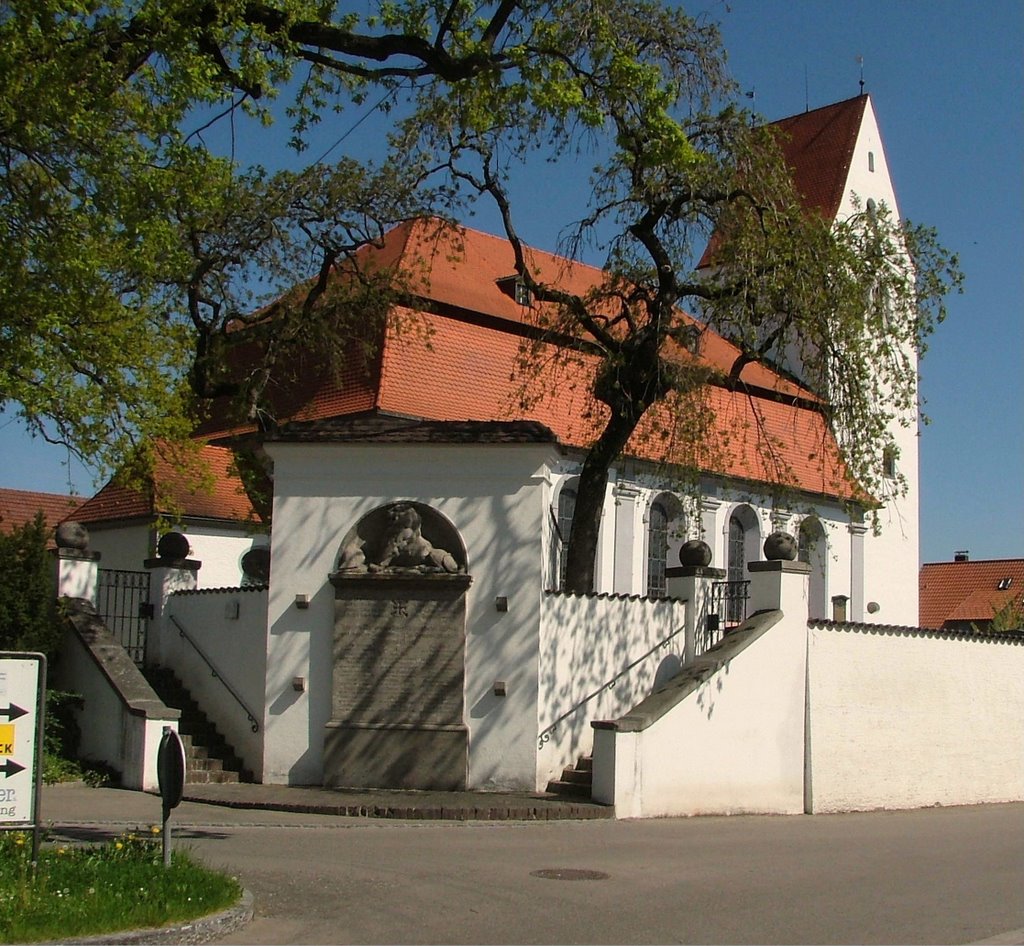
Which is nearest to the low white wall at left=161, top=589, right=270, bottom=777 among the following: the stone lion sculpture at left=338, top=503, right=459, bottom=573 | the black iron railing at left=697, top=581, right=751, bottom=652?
the stone lion sculpture at left=338, top=503, right=459, bottom=573

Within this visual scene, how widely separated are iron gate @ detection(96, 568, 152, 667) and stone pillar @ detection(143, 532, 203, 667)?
187mm

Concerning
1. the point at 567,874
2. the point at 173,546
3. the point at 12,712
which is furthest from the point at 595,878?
the point at 173,546

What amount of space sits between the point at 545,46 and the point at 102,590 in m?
10.0

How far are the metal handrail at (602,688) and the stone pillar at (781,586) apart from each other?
115 cm

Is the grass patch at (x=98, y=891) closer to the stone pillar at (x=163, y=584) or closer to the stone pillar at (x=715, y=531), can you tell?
the stone pillar at (x=163, y=584)

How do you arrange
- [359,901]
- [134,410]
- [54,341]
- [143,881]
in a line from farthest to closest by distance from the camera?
[134,410] → [54,341] → [359,901] → [143,881]

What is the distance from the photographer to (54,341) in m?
14.5

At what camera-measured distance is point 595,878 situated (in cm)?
1021

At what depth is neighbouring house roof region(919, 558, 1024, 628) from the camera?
193 ft

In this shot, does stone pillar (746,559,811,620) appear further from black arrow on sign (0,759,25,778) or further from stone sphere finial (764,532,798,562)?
black arrow on sign (0,759,25,778)

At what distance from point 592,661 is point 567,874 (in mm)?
5970

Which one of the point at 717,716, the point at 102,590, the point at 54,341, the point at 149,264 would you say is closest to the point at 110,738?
the point at 102,590

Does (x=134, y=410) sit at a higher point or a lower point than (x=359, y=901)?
higher

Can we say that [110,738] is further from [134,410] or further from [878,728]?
[878,728]
